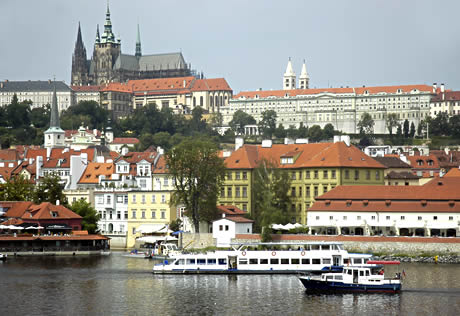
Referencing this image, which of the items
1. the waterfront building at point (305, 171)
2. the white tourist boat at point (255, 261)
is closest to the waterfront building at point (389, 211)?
the waterfront building at point (305, 171)

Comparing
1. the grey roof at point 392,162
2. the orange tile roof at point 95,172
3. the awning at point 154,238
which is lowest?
the awning at point 154,238

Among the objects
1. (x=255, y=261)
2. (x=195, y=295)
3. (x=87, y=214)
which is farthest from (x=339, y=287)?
(x=87, y=214)

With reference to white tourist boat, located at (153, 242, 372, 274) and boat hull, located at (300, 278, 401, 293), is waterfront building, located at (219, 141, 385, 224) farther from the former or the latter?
boat hull, located at (300, 278, 401, 293)

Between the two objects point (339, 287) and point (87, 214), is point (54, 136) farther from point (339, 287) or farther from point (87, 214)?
point (339, 287)

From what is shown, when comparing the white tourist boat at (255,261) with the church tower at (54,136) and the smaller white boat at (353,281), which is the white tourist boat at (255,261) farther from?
the church tower at (54,136)

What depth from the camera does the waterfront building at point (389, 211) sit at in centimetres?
8062

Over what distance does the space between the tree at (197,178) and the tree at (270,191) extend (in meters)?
3.29

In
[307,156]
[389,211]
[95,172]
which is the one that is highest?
[307,156]

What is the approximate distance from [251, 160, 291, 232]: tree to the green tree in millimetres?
21361

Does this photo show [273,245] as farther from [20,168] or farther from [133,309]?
[20,168]

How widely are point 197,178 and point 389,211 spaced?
15.4m

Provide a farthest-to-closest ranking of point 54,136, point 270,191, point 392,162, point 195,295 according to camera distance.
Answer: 1. point 54,136
2. point 392,162
3. point 270,191
4. point 195,295

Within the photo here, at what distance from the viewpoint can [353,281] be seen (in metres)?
62.5

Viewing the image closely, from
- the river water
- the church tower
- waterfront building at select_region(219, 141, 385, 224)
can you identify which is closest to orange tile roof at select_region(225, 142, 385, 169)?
waterfront building at select_region(219, 141, 385, 224)
